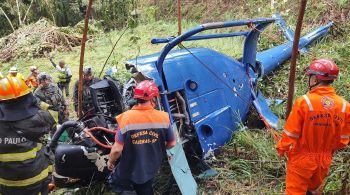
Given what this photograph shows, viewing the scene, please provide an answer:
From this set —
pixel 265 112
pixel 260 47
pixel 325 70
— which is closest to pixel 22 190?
pixel 325 70

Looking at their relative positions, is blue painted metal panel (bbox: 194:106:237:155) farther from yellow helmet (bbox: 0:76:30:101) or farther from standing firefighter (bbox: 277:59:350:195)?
yellow helmet (bbox: 0:76:30:101)

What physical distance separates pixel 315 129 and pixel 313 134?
0.16 ft

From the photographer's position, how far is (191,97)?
465cm

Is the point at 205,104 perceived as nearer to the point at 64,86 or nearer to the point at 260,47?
the point at 260,47

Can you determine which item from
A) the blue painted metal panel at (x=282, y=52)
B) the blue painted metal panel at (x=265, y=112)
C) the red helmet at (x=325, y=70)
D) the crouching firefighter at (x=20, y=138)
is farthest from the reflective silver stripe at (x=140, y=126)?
the blue painted metal panel at (x=282, y=52)

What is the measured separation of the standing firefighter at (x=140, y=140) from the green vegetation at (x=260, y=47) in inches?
44.6

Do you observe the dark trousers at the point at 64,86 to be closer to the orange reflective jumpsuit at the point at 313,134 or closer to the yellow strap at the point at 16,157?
the yellow strap at the point at 16,157

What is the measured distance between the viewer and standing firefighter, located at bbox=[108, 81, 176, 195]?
3287 mm

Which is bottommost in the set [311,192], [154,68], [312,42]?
[311,192]

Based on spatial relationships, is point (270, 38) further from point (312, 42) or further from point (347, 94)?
point (347, 94)

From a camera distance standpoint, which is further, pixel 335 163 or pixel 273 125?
pixel 273 125

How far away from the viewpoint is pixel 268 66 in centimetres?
664

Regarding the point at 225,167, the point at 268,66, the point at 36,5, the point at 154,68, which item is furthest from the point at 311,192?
the point at 36,5

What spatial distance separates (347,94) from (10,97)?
471 cm
